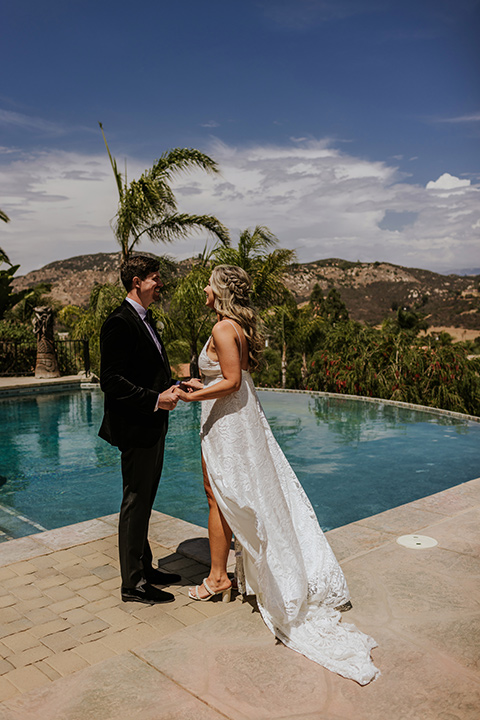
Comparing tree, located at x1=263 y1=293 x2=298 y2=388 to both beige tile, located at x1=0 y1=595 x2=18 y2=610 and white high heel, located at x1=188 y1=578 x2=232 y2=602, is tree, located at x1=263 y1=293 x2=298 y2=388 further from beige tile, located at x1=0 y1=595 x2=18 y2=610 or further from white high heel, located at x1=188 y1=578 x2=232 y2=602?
beige tile, located at x1=0 y1=595 x2=18 y2=610

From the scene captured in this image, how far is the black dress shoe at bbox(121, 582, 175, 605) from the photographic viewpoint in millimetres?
2775

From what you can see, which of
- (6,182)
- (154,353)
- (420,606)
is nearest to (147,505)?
(154,353)

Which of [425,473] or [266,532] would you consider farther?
[425,473]

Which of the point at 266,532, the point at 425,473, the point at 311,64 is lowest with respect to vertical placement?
the point at 425,473

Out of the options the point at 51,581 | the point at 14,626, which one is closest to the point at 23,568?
the point at 51,581

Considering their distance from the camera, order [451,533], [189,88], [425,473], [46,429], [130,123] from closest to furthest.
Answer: [451,533], [425,473], [46,429], [189,88], [130,123]

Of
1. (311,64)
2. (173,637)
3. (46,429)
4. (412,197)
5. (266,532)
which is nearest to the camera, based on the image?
(173,637)

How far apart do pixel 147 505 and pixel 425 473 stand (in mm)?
4731

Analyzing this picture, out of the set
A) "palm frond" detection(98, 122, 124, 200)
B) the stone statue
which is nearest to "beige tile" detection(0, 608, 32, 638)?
"palm frond" detection(98, 122, 124, 200)

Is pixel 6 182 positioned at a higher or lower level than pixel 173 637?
higher

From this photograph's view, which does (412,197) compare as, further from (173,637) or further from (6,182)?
(173,637)

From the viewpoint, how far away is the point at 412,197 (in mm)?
124000

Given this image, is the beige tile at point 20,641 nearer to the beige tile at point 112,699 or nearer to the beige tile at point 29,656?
the beige tile at point 29,656

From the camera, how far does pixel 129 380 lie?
276cm
